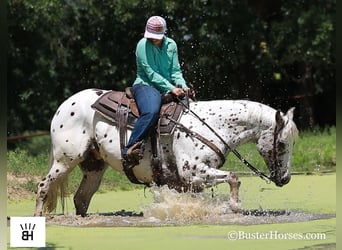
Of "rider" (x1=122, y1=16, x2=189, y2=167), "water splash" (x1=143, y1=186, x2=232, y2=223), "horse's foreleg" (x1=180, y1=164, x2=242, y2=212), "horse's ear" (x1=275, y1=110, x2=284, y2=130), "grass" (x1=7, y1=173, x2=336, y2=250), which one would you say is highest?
"rider" (x1=122, y1=16, x2=189, y2=167)

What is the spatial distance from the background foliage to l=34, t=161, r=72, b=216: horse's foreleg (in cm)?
829

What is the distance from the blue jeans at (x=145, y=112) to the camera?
7344mm

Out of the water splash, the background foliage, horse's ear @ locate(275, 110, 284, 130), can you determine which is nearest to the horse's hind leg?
the water splash

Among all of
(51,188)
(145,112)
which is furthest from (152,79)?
(51,188)

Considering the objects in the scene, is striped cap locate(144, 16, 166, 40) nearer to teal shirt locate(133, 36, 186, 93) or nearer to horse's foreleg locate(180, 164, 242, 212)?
teal shirt locate(133, 36, 186, 93)

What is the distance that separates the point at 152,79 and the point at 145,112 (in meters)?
Answer: 0.31

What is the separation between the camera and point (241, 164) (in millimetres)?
11703

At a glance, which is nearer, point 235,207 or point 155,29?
point 235,207

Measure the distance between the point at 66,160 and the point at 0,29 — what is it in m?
2.57

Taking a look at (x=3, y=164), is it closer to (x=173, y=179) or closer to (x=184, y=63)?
(x=173, y=179)

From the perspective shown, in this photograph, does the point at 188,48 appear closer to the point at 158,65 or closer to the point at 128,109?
the point at 158,65

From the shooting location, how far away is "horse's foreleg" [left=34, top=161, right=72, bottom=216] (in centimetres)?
775

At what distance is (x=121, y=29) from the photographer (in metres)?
17.5

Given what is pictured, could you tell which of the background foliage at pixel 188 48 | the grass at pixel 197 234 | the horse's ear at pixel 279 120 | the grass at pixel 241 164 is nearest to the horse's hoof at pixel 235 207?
the grass at pixel 197 234
